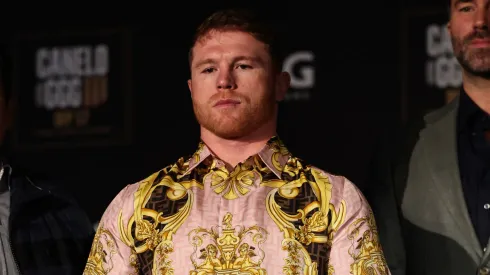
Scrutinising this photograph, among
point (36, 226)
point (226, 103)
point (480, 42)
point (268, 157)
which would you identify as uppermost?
point (480, 42)

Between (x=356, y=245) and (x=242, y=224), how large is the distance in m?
0.26

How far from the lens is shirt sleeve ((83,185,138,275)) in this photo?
260cm

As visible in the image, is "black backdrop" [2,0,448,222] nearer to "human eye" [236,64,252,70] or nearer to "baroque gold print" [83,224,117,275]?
"human eye" [236,64,252,70]

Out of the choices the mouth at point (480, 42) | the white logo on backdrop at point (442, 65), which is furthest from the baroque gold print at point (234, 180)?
the white logo on backdrop at point (442, 65)

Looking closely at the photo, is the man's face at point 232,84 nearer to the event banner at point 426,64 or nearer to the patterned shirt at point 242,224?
the patterned shirt at point 242,224

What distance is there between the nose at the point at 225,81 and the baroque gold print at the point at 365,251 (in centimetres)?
43

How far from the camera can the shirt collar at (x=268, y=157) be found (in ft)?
8.79

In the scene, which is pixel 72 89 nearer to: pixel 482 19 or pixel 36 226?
pixel 36 226

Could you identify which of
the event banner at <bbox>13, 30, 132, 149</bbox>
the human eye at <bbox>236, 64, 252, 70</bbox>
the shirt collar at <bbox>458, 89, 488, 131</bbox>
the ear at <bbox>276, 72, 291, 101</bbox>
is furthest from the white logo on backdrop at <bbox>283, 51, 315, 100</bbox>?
the human eye at <bbox>236, 64, 252, 70</bbox>

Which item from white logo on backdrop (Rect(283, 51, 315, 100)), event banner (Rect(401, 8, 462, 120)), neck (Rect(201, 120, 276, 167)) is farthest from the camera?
white logo on backdrop (Rect(283, 51, 315, 100))

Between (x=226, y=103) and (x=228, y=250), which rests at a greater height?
(x=226, y=103)

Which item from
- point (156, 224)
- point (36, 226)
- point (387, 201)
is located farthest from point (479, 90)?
point (36, 226)

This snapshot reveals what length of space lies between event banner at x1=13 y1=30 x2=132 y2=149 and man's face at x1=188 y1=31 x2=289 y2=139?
185 cm

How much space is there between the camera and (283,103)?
4.33 meters
